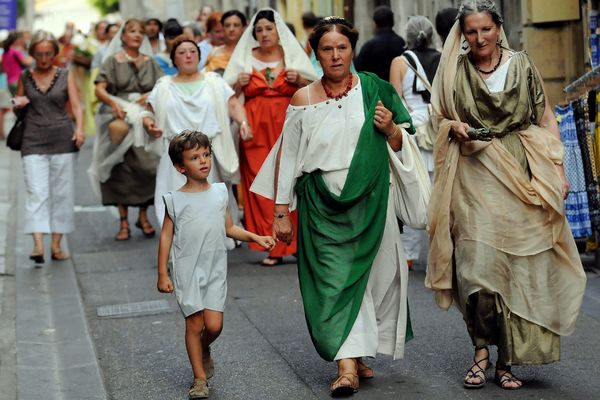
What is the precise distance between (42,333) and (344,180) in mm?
2944

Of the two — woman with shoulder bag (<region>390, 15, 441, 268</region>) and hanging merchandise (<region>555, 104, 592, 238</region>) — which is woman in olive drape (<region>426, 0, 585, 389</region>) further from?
woman with shoulder bag (<region>390, 15, 441, 268</region>)

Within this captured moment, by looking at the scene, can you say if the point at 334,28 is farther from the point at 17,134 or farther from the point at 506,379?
the point at 17,134

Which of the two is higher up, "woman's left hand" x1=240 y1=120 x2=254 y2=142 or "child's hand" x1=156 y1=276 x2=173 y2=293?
"woman's left hand" x1=240 y1=120 x2=254 y2=142

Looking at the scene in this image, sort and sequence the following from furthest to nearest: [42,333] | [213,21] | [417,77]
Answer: [213,21]
[417,77]
[42,333]

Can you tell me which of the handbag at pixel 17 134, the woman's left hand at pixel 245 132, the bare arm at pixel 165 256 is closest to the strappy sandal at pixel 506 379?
the bare arm at pixel 165 256

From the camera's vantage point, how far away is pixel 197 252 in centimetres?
693

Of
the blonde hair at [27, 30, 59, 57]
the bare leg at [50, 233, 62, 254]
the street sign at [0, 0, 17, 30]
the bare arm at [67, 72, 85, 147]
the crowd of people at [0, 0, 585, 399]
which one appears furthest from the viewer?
the street sign at [0, 0, 17, 30]

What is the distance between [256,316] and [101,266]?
308 centimetres

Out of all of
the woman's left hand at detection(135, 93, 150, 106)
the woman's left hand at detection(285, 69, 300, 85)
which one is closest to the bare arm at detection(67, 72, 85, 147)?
the woman's left hand at detection(135, 93, 150, 106)

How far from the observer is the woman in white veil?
1315 centimetres

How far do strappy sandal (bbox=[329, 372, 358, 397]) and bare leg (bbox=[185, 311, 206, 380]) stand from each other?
0.67 metres

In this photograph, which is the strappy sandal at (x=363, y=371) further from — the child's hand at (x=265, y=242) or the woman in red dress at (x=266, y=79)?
the woman in red dress at (x=266, y=79)

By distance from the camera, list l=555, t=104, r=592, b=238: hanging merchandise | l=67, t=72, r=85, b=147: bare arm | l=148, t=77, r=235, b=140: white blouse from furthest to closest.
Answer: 1. l=67, t=72, r=85, b=147: bare arm
2. l=148, t=77, r=235, b=140: white blouse
3. l=555, t=104, r=592, b=238: hanging merchandise

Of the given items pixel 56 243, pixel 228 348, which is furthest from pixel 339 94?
pixel 56 243
